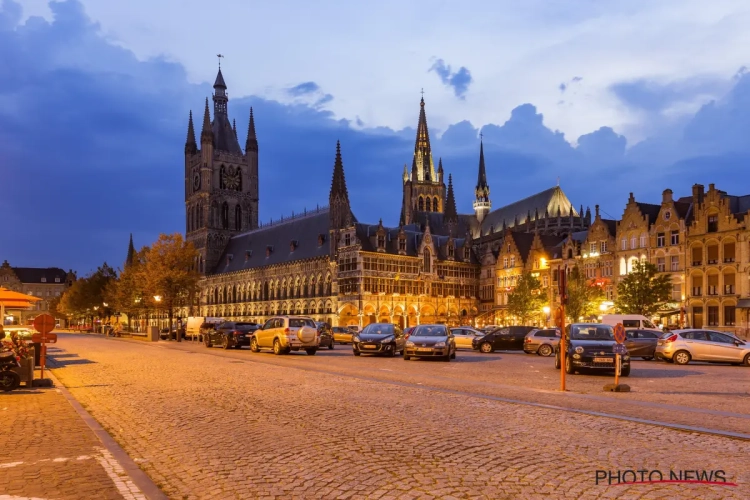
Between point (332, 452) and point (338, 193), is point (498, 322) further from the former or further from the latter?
point (332, 452)

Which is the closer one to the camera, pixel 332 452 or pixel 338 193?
pixel 332 452

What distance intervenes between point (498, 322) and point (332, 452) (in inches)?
3329

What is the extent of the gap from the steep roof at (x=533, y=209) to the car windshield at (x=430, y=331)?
79.0 meters

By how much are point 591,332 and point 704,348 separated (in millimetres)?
8415

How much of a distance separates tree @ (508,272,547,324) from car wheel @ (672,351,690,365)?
47204 mm

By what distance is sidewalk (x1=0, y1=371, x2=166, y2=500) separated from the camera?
7152 mm

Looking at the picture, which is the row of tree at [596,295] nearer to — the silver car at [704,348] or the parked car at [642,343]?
the parked car at [642,343]

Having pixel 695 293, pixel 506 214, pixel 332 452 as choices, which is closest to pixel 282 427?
pixel 332 452

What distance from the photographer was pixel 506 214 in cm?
12119

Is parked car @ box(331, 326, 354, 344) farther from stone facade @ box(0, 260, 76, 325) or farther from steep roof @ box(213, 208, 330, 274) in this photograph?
stone facade @ box(0, 260, 76, 325)

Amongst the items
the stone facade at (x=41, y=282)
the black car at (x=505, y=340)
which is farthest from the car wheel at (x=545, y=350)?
the stone facade at (x=41, y=282)

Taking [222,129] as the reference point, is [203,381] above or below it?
below

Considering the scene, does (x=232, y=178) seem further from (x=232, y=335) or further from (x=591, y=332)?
(x=591, y=332)

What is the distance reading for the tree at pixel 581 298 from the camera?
66.6 metres
